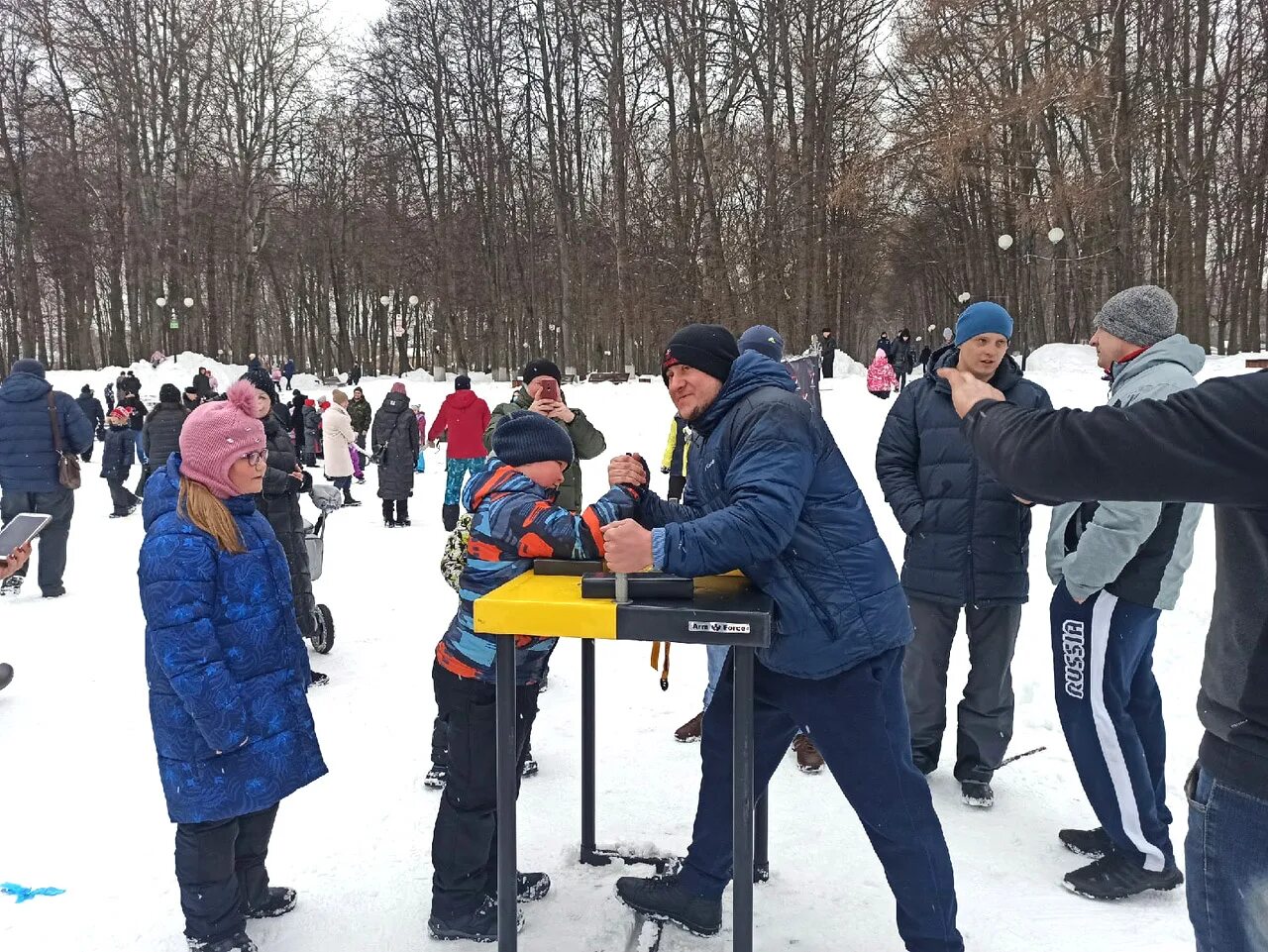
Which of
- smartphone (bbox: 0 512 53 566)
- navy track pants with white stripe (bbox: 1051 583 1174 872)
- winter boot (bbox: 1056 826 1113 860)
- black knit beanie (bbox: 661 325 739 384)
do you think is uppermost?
black knit beanie (bbox: 661 325 739 384)

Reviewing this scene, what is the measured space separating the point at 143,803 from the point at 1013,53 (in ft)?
51.1

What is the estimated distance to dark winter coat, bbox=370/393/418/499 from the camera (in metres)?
11.8

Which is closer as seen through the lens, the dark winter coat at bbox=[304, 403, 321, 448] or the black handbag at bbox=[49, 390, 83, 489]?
the black handbag at bbox=[49, 390, 83, 489]

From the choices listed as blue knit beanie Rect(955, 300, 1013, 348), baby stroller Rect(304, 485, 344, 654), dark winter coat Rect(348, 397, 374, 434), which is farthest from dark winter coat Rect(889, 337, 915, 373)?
blue knit beanie Rect(955, 300, 1013, 348)

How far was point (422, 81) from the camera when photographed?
31.7 meters

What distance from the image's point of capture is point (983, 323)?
11.6 feet

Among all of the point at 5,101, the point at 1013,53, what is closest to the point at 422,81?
the point at 5,101

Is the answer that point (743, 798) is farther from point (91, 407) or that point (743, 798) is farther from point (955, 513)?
point (91, 407)

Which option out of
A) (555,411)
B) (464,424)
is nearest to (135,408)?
(464,424)

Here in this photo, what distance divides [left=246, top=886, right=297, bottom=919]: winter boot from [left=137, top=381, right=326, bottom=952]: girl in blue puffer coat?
6 cm

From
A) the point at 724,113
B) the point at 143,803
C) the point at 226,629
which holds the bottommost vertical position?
the point at 143,803

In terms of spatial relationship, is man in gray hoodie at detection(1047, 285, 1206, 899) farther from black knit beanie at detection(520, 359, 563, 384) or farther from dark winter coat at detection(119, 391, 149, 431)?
dark winter coat at detection(119, 391, 149, 431)

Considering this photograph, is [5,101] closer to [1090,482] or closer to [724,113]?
[724,113]

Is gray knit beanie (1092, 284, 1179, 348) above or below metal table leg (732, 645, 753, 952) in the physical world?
above
